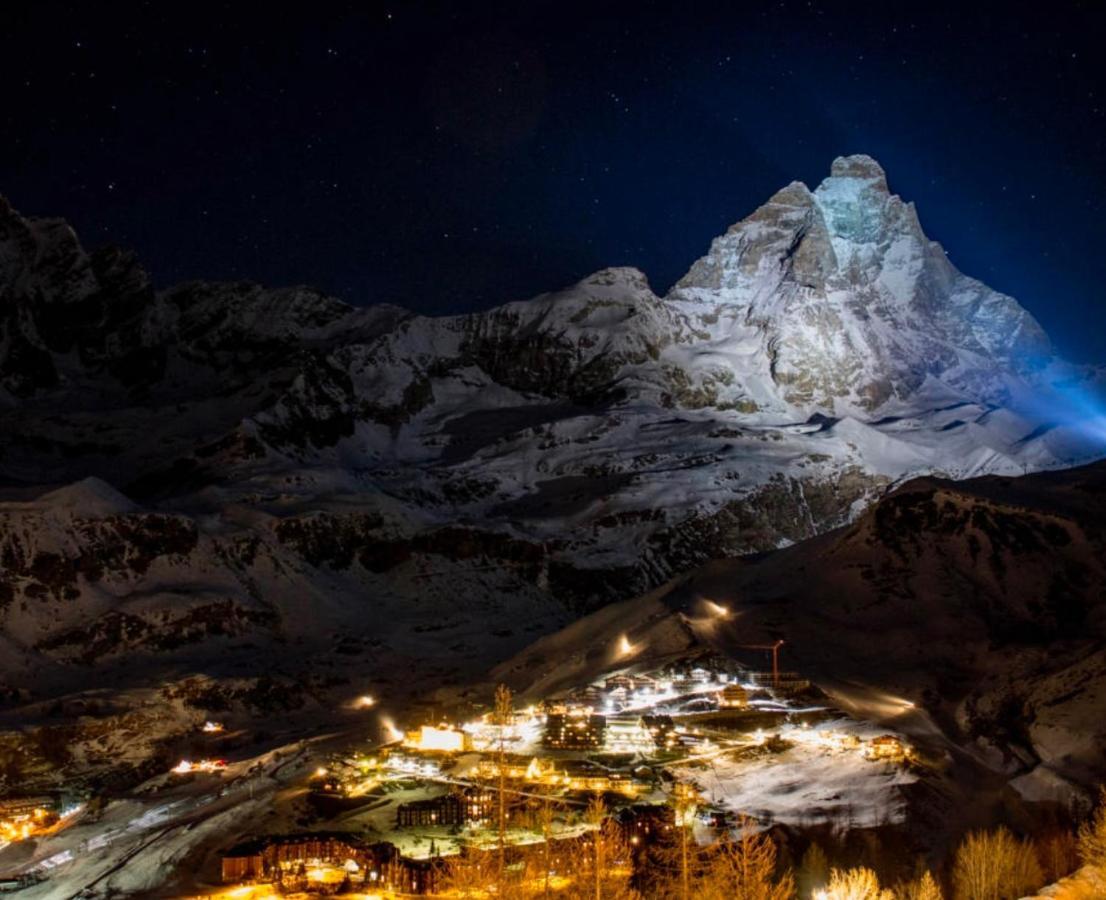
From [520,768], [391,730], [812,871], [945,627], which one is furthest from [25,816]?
[945,627]

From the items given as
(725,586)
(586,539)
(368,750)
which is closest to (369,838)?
(368,750)

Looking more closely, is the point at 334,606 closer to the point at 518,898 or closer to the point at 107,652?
the point at 107,652

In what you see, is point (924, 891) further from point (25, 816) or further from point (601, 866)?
point (25, 816)

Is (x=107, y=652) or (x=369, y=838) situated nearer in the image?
(x=369, y=838)

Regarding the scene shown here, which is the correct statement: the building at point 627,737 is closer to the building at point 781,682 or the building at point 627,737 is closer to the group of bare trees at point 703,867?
the building at point 781,682

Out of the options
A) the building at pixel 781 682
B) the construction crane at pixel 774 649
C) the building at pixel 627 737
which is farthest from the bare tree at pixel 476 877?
the construction crane at pixel 774 649

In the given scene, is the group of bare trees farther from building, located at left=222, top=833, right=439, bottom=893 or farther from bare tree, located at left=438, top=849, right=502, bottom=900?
building, located at left=222, top=833, right=439, bottom=893

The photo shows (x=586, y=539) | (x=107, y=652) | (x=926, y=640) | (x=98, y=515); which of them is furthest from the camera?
(x=586, y=539)
